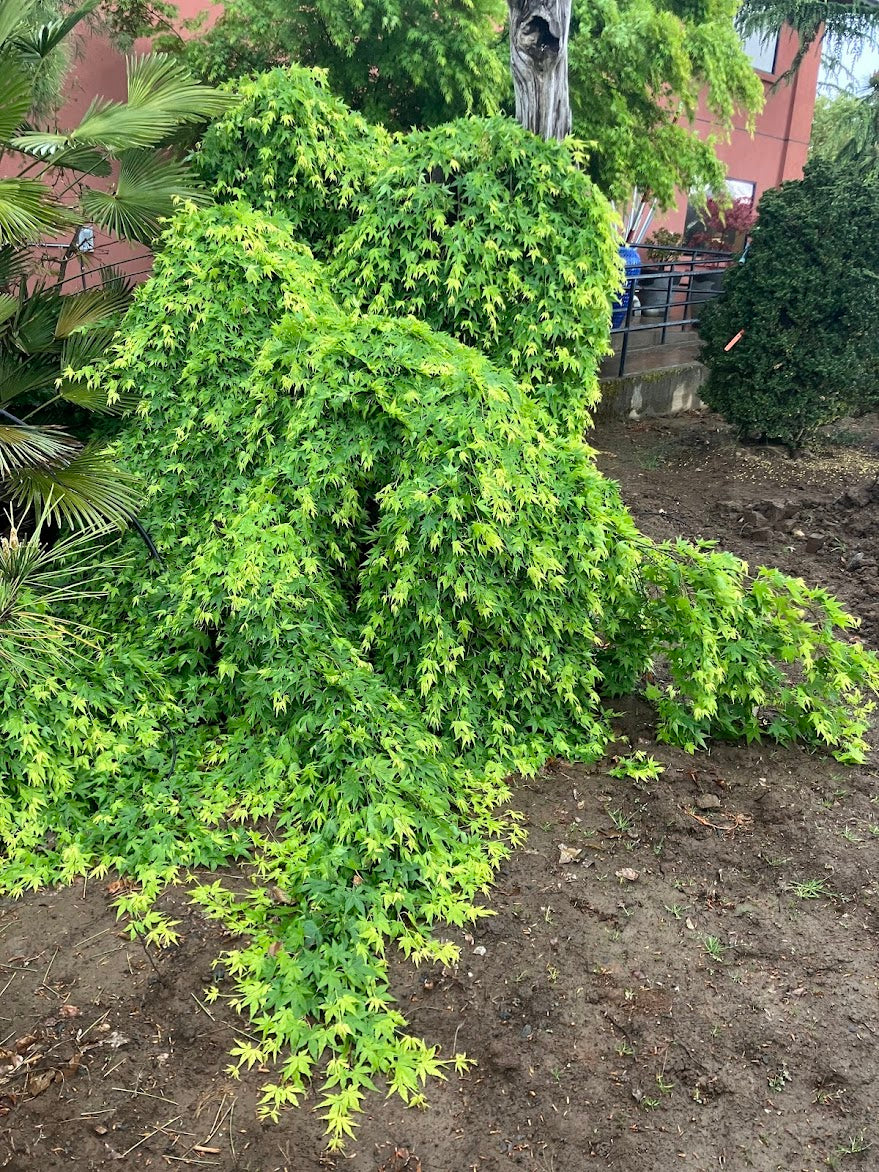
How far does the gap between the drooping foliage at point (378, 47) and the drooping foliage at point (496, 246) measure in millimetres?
4521

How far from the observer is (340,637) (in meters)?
4.14

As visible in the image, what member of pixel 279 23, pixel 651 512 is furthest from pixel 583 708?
pixel 279 23

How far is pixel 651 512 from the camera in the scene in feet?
25.5

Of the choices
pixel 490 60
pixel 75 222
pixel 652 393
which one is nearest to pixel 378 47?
pixel 490 60

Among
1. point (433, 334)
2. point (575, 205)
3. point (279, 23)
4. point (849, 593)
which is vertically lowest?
point (849, 593)

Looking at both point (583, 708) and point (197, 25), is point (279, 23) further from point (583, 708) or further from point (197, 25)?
point (583, 708)

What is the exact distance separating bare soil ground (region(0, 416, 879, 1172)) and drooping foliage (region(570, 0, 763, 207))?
770 cm

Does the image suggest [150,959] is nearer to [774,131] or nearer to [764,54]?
[764,54]

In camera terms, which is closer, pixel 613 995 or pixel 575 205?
pixel 613 995

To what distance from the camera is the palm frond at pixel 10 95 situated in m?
4.73

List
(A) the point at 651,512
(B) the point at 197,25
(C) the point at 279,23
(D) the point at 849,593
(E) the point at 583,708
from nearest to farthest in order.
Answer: (E) the point at 583,708 → (D) the point at 849,593 → (A) the point at 651,512 → (C) the point at 279,23 → (B) the point at 197,25

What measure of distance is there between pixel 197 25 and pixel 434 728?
9154mm

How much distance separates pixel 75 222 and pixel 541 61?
314cm

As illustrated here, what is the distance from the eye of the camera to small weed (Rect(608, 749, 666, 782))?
430 cm
